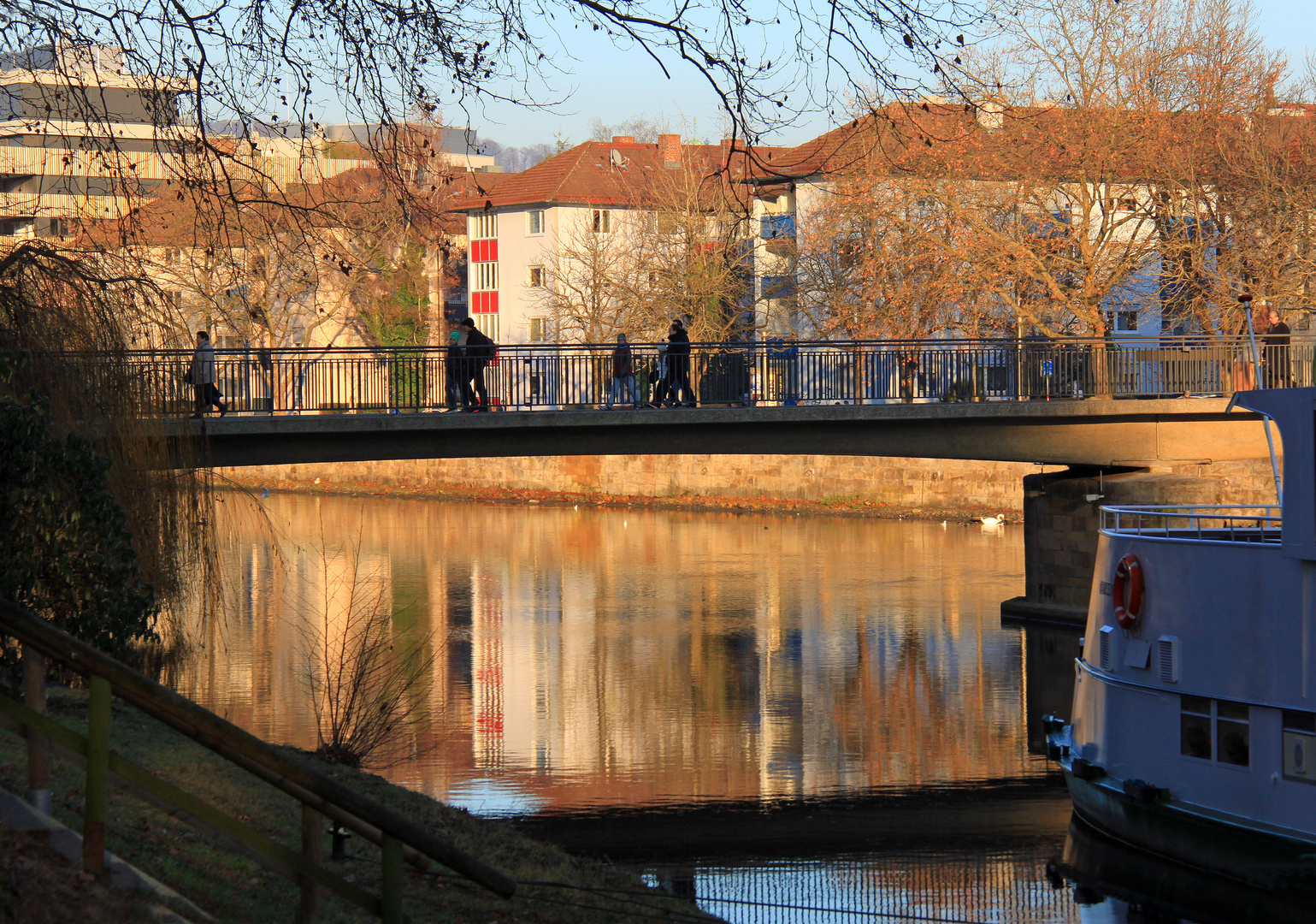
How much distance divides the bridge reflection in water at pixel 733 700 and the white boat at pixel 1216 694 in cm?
125

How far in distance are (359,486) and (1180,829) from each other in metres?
48.3

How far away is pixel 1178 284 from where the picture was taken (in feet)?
128

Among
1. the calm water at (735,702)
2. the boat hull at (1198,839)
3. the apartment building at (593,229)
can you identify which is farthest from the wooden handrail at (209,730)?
the apartment building at (593,229)

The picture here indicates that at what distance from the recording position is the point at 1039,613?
28484mm

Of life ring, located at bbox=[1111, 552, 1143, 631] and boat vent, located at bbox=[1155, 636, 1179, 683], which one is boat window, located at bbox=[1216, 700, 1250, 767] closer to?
boat vent, located at bbox=[1155, 636, 1179, 683]

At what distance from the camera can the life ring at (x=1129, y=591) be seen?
1516cm

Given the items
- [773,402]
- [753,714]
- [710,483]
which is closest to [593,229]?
[710,483]

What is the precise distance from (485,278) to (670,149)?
1581 centimetres

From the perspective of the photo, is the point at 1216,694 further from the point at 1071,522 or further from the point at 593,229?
the point at 593,229

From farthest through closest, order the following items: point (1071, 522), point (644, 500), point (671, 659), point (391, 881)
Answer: point (644, 500), point (1071, 522), point (671, 659), point (391, 881)

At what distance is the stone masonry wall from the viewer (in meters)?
45.9

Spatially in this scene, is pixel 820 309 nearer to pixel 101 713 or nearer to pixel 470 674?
pixel 470 674

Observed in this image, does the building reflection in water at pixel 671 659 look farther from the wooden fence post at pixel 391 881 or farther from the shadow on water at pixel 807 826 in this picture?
the wooden fence post at pixel 391 881

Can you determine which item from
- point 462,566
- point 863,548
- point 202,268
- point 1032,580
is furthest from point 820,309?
point 202,268
